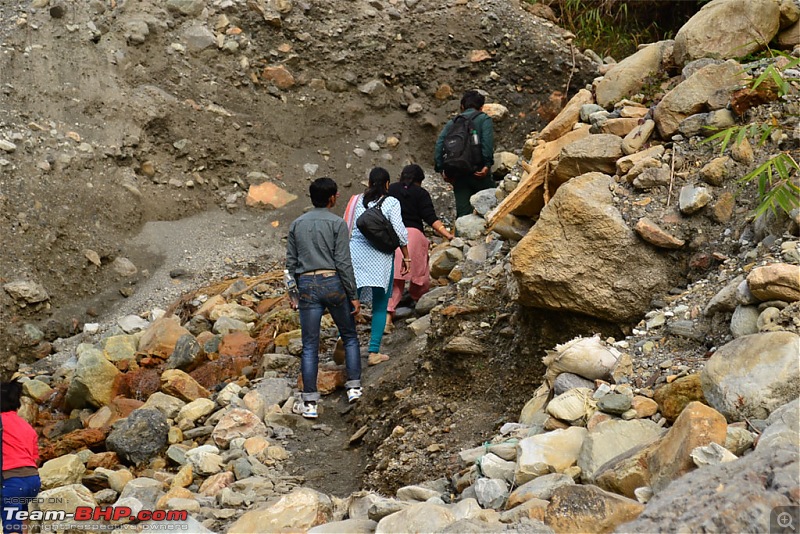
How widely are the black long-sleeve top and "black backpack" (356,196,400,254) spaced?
889mm

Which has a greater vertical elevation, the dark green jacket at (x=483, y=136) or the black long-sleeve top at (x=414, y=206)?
the dark green jacket at (x=483, y=136)

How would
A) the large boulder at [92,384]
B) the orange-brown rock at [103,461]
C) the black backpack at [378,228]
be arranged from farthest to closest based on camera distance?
the large boulder at [92,384], the black backpack at [378,228], the orange-brown rock at [103,461]

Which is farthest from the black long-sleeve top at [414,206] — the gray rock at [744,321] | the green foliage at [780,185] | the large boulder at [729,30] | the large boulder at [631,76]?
the gray rock at [744,321]

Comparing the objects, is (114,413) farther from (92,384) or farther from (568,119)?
(568,119)

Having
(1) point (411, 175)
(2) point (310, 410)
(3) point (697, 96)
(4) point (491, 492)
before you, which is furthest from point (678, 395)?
(1) point (411, 175)

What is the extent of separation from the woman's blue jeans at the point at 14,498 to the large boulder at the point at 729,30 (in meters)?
5.09

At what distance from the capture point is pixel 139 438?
5.70 metres

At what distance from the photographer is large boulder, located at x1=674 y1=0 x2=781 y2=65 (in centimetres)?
600

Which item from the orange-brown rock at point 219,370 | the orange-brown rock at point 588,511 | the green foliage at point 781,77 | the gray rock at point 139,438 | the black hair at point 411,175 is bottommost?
the orange-brown rock at point 219,370

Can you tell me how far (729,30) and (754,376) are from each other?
3542 millimetres

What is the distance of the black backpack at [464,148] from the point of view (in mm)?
7816

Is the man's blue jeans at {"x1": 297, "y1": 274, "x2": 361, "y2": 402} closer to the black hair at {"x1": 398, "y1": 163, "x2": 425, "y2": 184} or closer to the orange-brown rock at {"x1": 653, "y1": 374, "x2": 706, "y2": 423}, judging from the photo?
the black hair at {"x1": 398, "y1": 163, "x2": 425, "y2": 184}

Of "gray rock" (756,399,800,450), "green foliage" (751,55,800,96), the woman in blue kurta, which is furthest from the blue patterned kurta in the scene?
"gray rock" (756,399,800,450)

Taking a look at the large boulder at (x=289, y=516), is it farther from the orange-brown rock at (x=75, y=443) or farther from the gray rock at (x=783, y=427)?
the orange-brown rock at (x=75, y=443)
